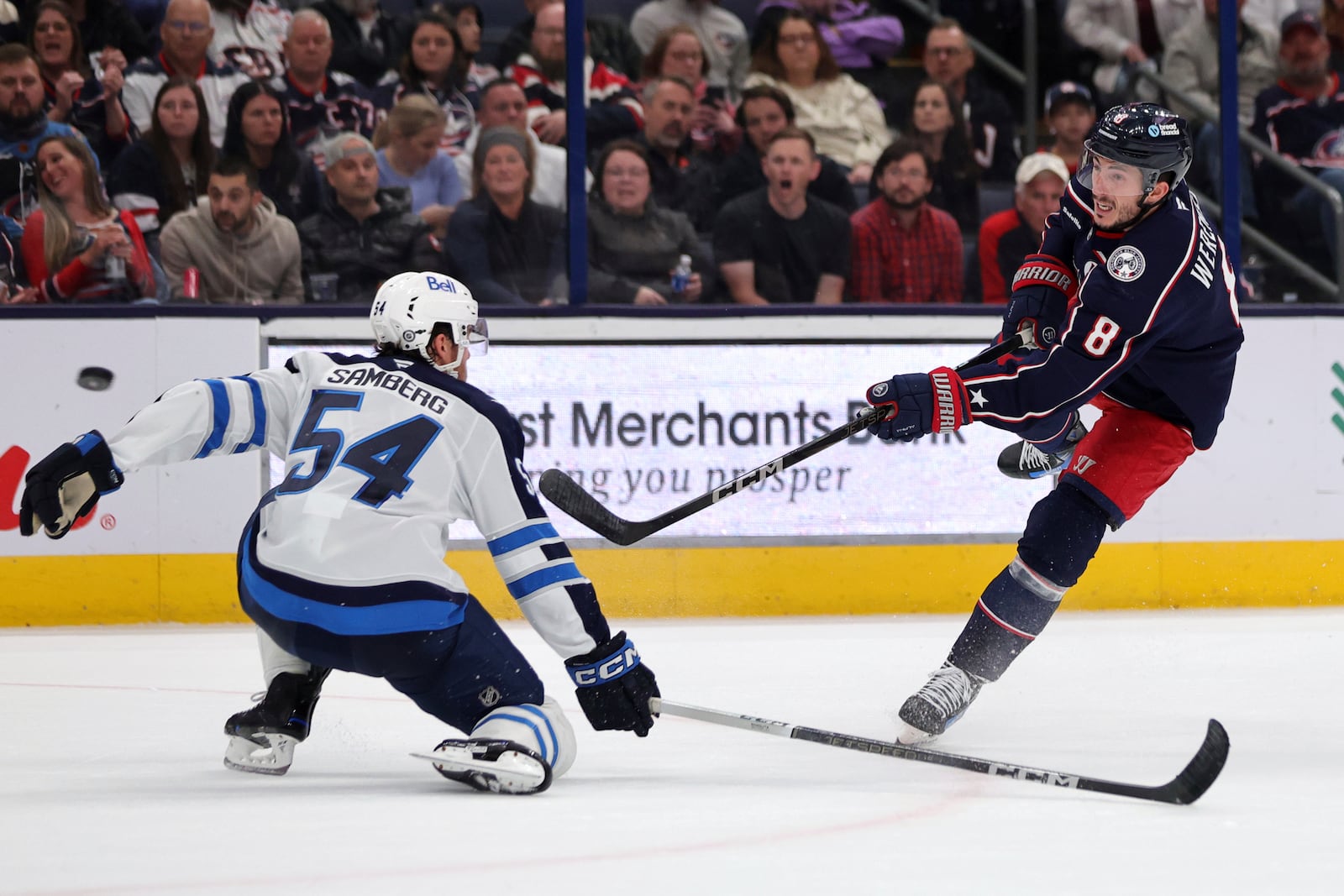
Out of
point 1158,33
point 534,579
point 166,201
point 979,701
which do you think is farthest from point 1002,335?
point 1158,33

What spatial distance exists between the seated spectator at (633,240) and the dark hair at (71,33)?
1.73 meters

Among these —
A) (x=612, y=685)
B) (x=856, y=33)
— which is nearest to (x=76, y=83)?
(x=856, y=33)

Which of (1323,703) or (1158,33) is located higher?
(1158,33)

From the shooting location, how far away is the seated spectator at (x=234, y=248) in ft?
16.3

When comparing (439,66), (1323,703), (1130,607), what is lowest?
(1130,607)

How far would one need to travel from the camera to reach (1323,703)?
3492 mm

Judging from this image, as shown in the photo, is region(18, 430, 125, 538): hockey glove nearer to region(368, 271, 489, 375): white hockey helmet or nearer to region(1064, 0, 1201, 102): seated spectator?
region(368, 271, 489, 375): white hockey helmet

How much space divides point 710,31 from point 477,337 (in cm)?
353

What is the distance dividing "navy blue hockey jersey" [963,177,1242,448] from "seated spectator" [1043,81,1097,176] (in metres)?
2.80

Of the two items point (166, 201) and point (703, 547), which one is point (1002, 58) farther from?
point (166, 201)

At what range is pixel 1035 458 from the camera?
3.85m

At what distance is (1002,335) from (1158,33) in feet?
10.5

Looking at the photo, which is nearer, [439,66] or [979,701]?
[979,701]

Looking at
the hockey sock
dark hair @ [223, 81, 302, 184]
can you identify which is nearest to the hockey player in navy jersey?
the hockey sock
